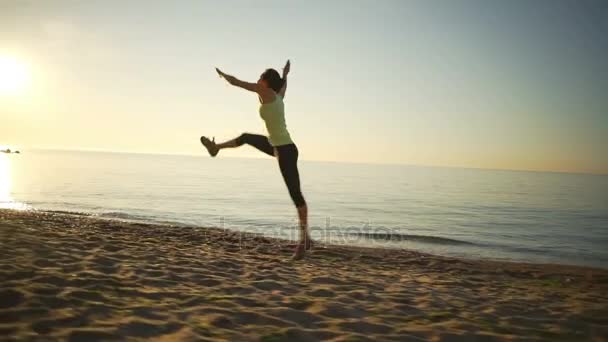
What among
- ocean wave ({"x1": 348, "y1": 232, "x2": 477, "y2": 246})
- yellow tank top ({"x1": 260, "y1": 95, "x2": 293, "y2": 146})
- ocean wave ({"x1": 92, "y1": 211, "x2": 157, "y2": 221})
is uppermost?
yellow tank top ({"x1": 260, "y1": 95, "x2": 293, "y2": 146})

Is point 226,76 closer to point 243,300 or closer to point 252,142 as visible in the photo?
point 252,142

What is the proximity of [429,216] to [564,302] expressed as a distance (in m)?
17.8

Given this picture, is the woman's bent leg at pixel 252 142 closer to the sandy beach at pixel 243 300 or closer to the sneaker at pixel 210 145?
the sneaker at pixel 210 145

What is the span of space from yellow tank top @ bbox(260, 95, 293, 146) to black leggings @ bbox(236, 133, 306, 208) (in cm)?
12

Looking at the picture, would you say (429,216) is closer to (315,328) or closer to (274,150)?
(274,150)

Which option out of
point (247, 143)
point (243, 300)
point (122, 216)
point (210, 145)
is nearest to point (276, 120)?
point (247, 143)

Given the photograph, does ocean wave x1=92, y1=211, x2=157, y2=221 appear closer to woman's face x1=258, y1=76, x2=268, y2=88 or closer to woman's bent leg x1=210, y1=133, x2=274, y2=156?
woman's bent leg x1=210, y1=133, x2=274, y2=156

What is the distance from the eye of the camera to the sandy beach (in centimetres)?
341

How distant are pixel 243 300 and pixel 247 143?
9.49 ft

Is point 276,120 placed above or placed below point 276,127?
above

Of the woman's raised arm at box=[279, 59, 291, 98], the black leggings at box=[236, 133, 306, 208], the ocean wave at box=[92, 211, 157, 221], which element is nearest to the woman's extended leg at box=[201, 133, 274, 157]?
the black leggings at box=[236, 133, 306, 208]

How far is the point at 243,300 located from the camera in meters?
4.31

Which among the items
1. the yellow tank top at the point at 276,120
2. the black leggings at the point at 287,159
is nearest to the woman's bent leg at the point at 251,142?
the black leggings at the point at 287,159

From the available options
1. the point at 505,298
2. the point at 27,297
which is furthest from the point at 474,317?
the point at 27,297
